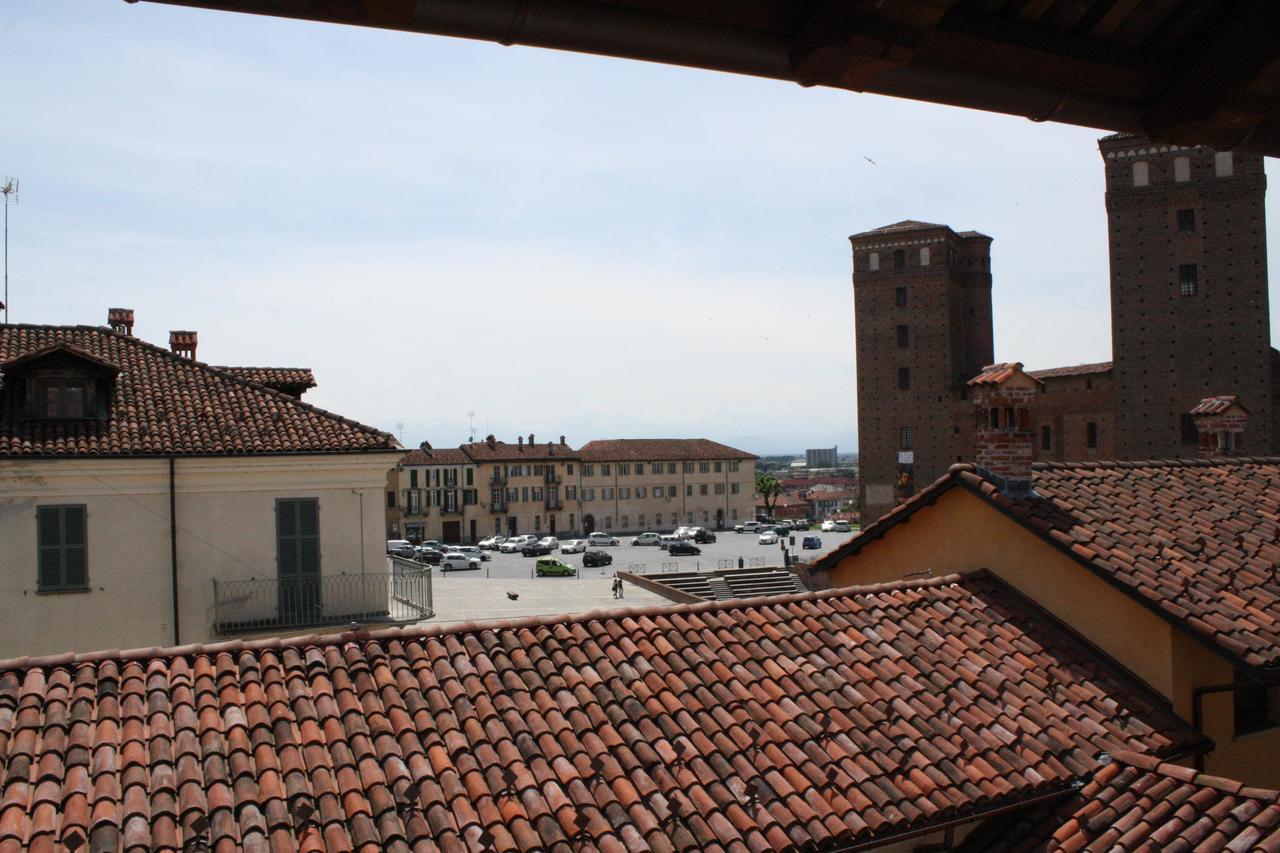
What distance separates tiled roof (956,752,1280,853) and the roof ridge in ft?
9.72

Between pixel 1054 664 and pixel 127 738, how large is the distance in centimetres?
759

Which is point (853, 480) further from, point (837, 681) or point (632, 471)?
point (837, 681)

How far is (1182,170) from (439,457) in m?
61.2

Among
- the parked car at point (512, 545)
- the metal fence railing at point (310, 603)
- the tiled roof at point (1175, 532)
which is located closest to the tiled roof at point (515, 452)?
the parked car at point (512, 545)

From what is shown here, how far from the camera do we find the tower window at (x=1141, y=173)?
151 ft

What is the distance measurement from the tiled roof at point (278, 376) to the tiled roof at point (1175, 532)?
12.8 metres

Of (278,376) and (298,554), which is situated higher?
(278,376)

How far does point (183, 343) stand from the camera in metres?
23.6

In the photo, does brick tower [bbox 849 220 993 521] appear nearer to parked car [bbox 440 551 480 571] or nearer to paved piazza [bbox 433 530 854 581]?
paved piazza [bbox 433 530 854 581]

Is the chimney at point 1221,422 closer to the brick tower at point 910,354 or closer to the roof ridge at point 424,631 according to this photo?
the roof ridge at point 424,631

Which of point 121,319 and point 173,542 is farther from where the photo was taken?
point 121,319

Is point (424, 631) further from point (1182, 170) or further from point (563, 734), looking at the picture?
point (1182, 170)

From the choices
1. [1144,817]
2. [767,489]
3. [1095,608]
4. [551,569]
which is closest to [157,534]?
[1095,608]

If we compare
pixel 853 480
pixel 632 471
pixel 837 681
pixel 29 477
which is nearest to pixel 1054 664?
pixel 837 681
